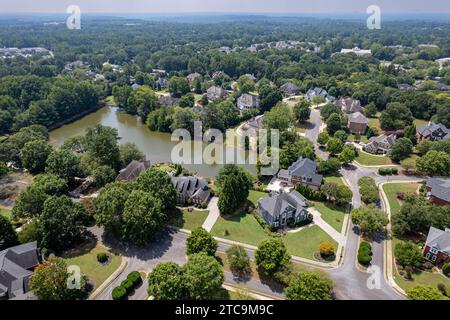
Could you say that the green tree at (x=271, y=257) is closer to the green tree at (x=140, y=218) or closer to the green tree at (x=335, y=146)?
the green tree at (x=140, y=218)

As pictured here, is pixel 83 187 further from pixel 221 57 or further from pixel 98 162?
pixel 221 57

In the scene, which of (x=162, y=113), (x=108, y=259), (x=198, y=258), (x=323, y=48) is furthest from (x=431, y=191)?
(x=323, y=48)

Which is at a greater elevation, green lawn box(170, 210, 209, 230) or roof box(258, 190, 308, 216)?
roof box(258, 190, 308, 216)

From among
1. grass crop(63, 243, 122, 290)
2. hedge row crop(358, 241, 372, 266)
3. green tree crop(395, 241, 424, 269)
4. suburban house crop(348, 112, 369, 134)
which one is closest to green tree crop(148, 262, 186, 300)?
grass crop(63, 243, 122, 290)

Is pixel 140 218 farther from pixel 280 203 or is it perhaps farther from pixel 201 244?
pixel 280 203

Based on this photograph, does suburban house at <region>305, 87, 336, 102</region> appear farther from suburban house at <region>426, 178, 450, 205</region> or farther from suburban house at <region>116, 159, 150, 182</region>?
suburban house at <region>116, 159, 150, 182</region>

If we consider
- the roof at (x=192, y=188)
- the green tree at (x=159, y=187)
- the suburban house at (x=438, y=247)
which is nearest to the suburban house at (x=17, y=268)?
the green tree at (x=159, y=187)
